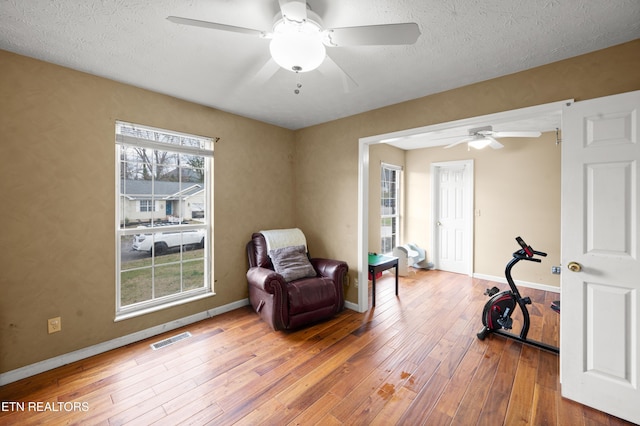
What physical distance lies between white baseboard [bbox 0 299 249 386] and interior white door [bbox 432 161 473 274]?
4.26 meters

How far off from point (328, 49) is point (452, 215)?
14.5 feet

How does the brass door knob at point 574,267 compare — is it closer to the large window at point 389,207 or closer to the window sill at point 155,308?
the large window at point 389,207

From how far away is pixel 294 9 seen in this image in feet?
4.41

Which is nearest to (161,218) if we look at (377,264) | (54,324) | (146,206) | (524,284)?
(146,206)

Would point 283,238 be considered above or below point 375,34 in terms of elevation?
below

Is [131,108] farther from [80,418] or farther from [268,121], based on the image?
[80,418]

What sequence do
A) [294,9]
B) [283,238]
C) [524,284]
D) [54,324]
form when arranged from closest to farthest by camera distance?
[294,9], [54,324], [283,238], [524,284]

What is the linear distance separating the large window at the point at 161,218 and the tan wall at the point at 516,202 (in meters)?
4.54

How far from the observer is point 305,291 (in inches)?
117

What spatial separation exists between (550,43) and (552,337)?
2774mm

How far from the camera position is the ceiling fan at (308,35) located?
1.39m

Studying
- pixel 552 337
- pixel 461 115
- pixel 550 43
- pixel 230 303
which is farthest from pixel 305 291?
pixel 550 43

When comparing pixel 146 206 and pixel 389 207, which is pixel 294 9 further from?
pixel 389 207

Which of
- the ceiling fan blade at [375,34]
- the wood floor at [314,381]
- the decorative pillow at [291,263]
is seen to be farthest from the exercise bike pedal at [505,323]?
the ceiling fan blade at [375,34]
